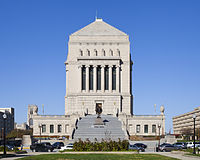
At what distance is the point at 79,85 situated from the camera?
114m

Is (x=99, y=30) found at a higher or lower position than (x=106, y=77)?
higher

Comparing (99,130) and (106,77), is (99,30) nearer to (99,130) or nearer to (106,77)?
(106,77)

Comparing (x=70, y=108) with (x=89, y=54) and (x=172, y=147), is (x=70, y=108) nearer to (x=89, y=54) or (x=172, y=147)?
(x=89, y=54)

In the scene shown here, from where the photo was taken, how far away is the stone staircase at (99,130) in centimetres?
8531

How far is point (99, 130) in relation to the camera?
90.4 m

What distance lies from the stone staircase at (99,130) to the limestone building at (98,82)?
711cm

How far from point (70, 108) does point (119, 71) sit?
1598 centimetres

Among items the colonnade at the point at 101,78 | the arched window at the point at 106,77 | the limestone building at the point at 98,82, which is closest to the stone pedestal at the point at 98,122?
the limestone building at the point at 98,82

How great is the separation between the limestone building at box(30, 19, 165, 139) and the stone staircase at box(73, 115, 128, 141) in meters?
7.11

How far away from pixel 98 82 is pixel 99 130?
2595 cm

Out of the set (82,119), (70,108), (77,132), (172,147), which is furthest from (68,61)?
(172,147)

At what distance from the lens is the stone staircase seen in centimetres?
8531

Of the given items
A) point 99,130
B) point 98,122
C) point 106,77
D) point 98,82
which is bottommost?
point 99,130

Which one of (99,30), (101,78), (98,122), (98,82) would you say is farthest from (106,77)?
(98,122)
